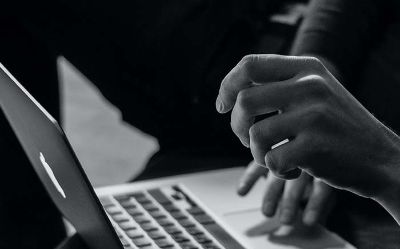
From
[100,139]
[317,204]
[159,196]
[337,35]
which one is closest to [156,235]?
[159,196]

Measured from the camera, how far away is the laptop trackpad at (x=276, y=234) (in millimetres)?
915

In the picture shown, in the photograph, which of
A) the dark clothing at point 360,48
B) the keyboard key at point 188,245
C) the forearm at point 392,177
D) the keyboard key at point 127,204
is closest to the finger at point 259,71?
the forearm at point 392,177

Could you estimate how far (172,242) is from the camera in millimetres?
860

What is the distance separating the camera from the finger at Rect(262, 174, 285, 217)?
3.24 ft

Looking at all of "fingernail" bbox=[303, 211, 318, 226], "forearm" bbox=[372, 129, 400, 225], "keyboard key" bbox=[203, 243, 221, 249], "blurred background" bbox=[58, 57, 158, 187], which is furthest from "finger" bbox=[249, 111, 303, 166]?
"blurred background" bbox=[58, 57, 158, 187]

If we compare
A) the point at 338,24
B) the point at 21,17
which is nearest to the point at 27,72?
the point at 21,17

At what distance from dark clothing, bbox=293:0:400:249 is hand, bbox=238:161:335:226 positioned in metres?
0.07

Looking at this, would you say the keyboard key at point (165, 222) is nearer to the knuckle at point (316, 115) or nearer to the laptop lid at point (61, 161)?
the laptop lid at point (61, 161)

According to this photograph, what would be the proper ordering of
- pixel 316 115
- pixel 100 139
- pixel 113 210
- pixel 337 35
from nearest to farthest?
pixel 316 115 → pixel 113 210 → pixel 337 35 → pixel 100 139

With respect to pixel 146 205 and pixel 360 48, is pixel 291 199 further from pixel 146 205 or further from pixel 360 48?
pixel 360 48

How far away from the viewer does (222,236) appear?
2.95 ft

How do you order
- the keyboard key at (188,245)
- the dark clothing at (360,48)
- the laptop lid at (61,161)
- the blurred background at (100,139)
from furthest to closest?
1. the blurred background at (100,139)
2. the dark clothing at (360,48)
3. the keyboard key at (188,245)
4. the laptop lid at (61,161)

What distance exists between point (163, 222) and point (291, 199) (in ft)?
0.64

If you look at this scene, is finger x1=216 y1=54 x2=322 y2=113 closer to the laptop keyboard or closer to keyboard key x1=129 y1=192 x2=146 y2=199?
the laptop keyboard
